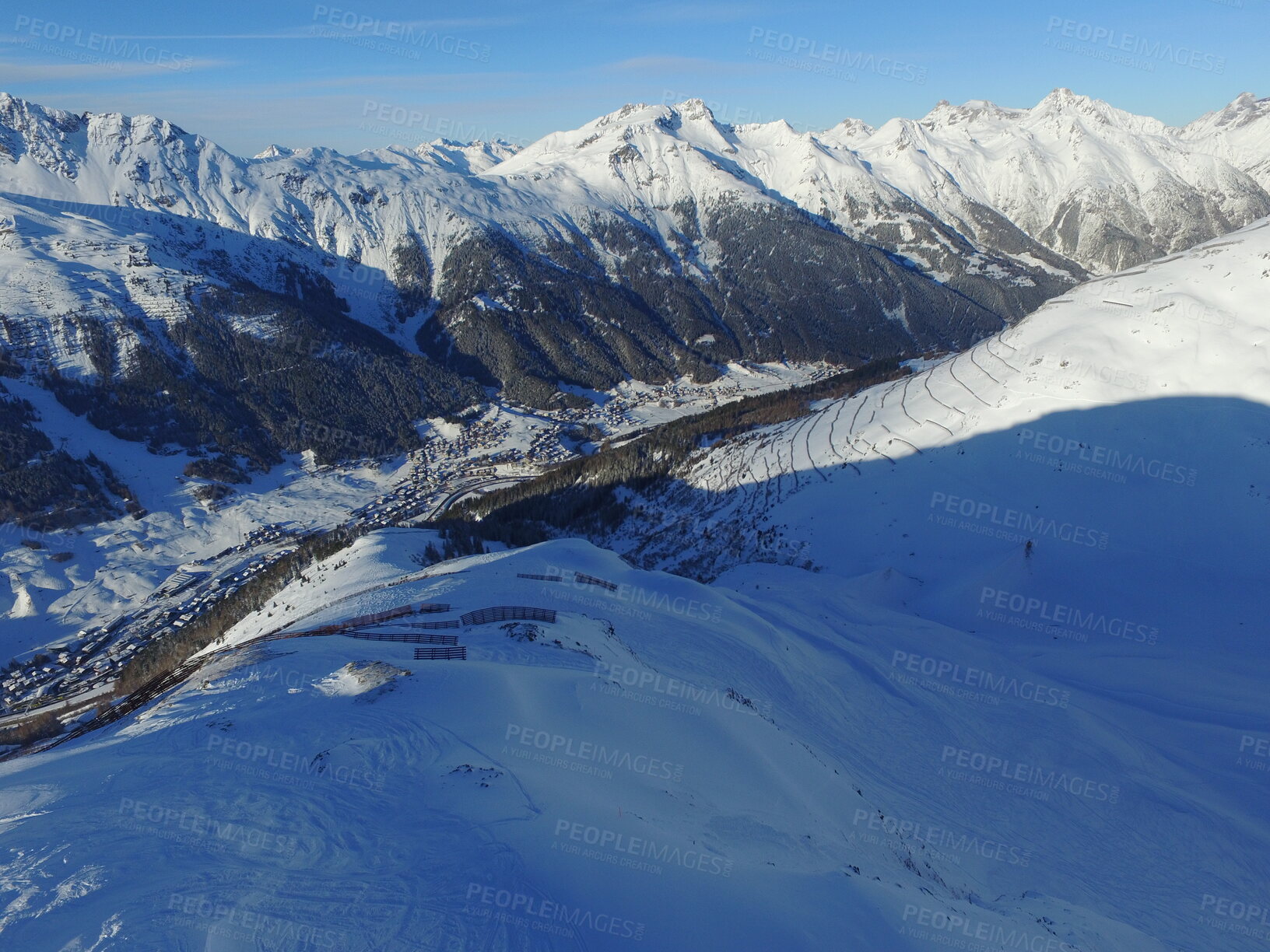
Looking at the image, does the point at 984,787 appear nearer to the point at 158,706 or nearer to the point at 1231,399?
the point at 158,706

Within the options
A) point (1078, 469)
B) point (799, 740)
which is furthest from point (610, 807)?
point (1078, 469)

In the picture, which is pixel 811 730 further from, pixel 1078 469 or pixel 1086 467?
pixel 1086 467

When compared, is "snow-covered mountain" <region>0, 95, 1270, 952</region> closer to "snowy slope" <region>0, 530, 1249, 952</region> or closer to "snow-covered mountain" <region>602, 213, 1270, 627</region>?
"snowy slope" <region>0, 530, 1249, 952</region>

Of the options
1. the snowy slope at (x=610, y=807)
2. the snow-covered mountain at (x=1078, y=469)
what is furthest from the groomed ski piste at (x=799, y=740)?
the snow-covered mountain at (x=1078, y=469)

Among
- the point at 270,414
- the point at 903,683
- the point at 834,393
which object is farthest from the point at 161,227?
the point at 903,683

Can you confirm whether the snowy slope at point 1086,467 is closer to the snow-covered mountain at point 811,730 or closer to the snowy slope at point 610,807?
the snow-covered mountain at point 811,730
